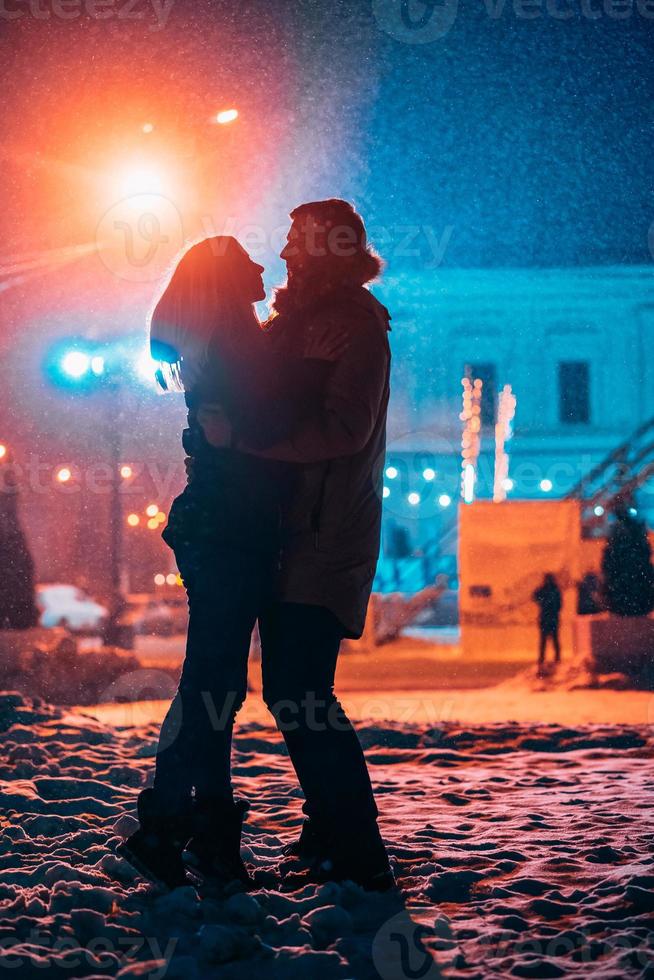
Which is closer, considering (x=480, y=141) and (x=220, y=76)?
(x=220, y=76)

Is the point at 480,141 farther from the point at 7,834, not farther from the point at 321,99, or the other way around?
the point at 7,834

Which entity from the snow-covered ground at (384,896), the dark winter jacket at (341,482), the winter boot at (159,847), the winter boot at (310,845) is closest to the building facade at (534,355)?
the snow-covered ground at (384,896)

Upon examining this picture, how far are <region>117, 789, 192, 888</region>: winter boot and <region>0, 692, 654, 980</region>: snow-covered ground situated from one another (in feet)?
0.24

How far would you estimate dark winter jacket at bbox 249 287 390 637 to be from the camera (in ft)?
9.44

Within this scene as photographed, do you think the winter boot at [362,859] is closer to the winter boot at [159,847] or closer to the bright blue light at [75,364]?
the winter boot at [159,847]

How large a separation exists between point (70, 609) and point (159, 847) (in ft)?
57.9

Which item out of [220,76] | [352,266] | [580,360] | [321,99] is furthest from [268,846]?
[580,360]

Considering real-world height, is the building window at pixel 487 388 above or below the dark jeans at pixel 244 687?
above

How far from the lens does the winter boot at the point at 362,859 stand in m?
3.01

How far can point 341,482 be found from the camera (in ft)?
9.82

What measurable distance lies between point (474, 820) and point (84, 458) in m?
16.3

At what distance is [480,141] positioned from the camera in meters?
20.4

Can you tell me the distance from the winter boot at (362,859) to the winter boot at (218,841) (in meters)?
0.27

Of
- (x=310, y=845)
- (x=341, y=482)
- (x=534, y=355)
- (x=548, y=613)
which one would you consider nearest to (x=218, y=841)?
(x=310, y=845)
